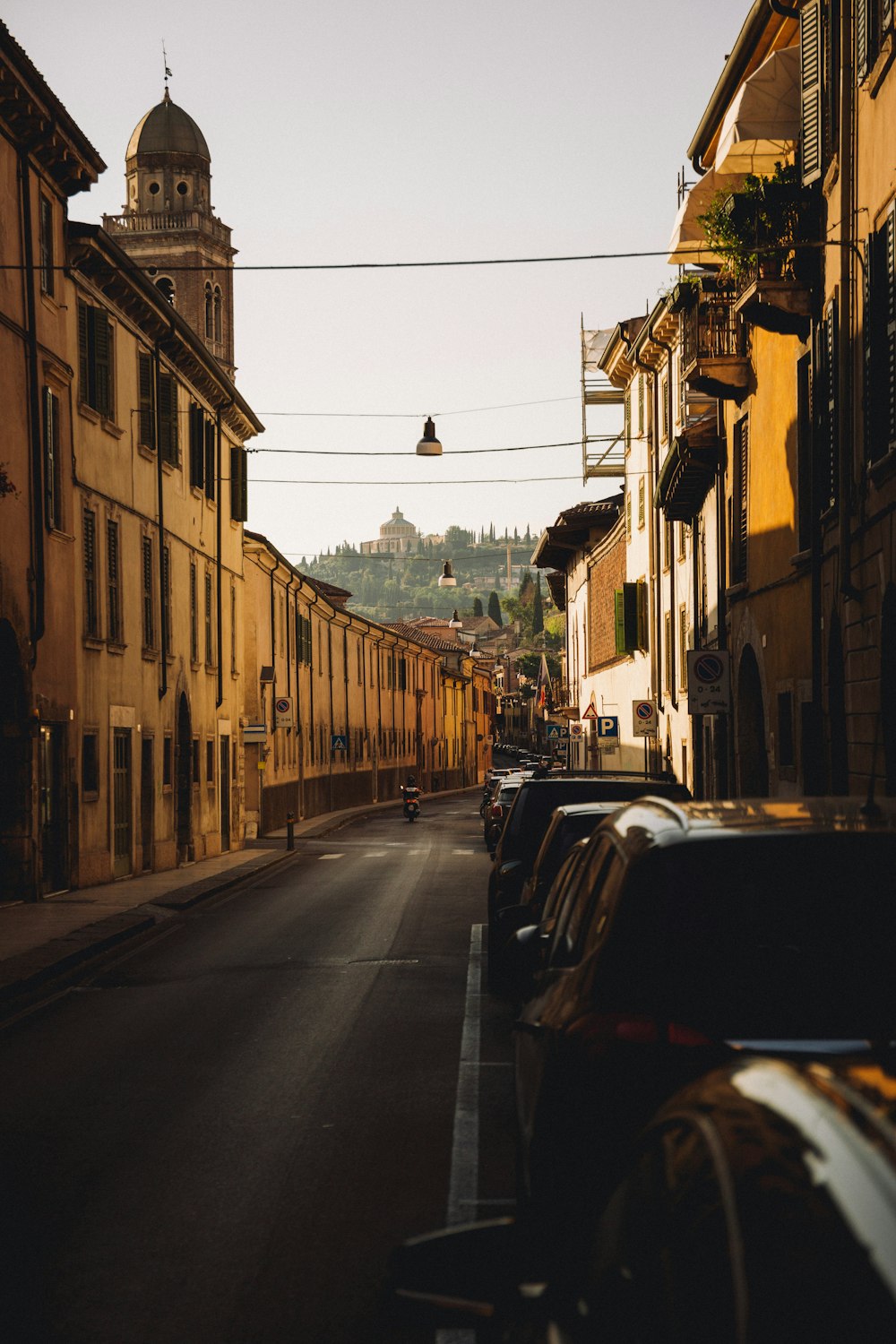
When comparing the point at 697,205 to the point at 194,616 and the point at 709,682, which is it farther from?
the point at 194,616

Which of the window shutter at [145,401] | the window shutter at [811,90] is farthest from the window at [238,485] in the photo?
the window shutter at [811,90]

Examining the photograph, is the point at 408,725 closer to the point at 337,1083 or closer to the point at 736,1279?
the point at 337,1083

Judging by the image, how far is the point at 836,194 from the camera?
16.6m

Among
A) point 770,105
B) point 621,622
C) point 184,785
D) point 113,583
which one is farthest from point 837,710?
point 621,622

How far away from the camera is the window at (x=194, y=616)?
34906 mm

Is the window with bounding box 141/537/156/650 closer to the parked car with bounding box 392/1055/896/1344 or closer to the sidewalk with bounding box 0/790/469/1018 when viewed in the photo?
the sidewalk with bounding box 0/790/469/1018

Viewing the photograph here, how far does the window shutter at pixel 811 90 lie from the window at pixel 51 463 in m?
11.7

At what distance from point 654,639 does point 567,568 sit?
26.5 metres

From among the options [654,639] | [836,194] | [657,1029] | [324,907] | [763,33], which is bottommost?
[324,907]

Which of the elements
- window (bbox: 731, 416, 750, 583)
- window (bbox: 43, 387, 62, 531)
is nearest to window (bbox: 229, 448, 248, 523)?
window (bbox: 43, 387, 62, 531)

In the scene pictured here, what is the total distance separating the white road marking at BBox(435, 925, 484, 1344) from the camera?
650 cm

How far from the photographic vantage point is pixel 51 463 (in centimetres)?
2400

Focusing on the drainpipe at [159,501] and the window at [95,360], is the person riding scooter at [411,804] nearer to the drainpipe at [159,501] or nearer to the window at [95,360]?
the drainpipe at [159,501]

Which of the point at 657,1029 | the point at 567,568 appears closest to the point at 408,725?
the point at 567,568
